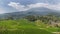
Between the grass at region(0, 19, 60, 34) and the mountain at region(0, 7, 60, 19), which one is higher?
the mountain at region(0, 7, 60, 19)

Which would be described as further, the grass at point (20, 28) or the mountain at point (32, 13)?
the mountain at point (32, 13)

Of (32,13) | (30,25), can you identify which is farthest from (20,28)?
(32,13)

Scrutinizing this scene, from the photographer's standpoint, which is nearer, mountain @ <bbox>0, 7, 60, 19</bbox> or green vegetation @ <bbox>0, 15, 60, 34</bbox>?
green vegetation @ <bbox>0, 15, 60, 34</bbox>

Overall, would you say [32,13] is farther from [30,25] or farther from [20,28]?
[20,28]

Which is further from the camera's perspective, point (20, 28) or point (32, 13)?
point (32, 13)

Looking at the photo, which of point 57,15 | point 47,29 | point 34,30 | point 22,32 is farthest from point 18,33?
point 57,15

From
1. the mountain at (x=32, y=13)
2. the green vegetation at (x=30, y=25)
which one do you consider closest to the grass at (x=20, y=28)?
the green vegetation at (x=30, y=25)

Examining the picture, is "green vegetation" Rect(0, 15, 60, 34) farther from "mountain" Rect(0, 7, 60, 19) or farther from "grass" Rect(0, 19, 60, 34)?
"mountain" Rect(0, 7, 60, 19)

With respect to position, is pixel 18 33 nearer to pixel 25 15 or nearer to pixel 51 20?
pixel 25 15

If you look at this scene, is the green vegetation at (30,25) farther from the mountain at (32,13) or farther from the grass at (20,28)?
the mountain at (32,13)

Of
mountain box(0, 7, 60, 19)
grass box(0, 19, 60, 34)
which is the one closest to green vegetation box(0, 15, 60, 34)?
grass box(0, 19, 60, 34)
